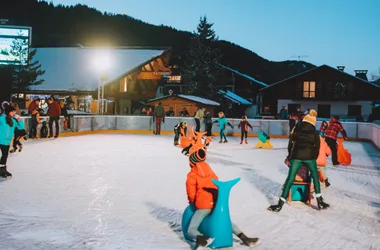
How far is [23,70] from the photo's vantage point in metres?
→ 32.8

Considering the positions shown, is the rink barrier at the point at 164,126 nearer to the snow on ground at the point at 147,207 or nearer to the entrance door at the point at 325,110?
the snow on ground at the point at 147,207

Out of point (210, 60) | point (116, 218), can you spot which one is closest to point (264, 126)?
point (116, 218)

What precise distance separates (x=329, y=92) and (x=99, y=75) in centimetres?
2491

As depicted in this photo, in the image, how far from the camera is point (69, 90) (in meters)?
34.1

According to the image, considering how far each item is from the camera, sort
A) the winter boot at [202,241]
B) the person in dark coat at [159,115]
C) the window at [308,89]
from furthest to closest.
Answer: the window at [308,89], the person in dark coat at [159,115], the winter boot at [202,241]

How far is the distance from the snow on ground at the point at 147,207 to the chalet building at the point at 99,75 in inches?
896

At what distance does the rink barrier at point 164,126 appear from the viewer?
73.4 ft

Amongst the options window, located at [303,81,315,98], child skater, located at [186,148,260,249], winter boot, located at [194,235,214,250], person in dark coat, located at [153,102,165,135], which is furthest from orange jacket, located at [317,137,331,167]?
window, located at [303,81,315,98]

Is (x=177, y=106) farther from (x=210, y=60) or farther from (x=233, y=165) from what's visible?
(x=233, y=165)

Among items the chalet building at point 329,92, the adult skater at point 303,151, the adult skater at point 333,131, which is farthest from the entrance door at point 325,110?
the adult skater at point 303,151

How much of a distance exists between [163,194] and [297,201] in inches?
86.5

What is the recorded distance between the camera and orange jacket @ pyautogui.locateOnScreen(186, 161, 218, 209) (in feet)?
14.6

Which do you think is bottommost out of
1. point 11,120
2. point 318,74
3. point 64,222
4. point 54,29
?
point 64,222

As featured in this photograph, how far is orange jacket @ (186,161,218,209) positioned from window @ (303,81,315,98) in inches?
1725
